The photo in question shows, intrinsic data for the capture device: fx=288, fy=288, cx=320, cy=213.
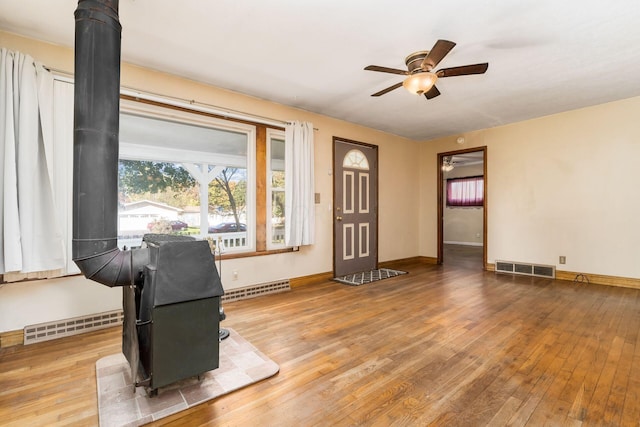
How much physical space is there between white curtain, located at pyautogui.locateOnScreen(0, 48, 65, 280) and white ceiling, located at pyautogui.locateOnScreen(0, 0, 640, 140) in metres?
0.44

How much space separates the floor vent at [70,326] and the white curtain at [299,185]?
2.13 m

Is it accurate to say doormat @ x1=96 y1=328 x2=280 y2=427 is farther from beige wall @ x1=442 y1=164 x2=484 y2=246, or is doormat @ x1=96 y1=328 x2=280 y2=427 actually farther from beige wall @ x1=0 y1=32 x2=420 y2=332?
beige wall @ x1=442 y1=164 x2=484 y2=246

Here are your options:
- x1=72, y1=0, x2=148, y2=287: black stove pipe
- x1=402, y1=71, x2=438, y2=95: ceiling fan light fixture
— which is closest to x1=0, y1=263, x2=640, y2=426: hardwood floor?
x1=72, y1=0, x2=148, y2=287: black stove pipe

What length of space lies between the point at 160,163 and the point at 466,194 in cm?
842

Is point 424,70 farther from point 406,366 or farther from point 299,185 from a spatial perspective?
point 406,366

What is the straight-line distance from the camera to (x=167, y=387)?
1846 millimetres

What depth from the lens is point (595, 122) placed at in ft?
14.1

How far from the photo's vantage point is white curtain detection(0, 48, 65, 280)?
90.5 inches

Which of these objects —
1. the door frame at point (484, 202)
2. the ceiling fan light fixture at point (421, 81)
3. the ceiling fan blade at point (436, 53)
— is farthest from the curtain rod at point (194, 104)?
the door frame at point (484, 202)

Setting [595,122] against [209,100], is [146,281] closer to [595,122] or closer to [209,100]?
[209,100]

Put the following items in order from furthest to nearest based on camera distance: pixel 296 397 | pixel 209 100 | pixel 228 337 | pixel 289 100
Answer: pixel 289 100 < pixel 209 100 < pixel 228 337 < pixel 296 397

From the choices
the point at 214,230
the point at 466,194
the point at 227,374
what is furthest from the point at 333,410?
the point at 466,194

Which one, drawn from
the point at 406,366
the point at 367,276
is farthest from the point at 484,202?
the point at 406,366

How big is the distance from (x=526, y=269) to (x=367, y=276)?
8.99 feet
